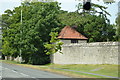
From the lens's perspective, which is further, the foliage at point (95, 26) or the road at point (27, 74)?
the foliage at point (95, 26)

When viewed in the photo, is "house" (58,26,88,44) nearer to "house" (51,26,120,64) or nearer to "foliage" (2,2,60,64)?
"house" (51,26,120,64)

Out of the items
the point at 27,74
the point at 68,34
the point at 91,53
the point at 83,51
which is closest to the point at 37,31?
the point at 68,34

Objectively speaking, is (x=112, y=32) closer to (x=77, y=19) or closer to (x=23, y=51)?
(x=77, y=19)

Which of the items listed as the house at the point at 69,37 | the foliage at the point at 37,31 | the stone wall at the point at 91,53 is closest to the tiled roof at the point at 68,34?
the house at the point at 69,37

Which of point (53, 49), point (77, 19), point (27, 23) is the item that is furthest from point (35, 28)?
point (53, 49)

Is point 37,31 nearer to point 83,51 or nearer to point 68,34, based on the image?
point 68,34

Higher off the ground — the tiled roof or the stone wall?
the tiled roof

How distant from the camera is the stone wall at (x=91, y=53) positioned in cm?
3425

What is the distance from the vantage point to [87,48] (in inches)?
1545

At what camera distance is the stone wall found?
3425 cm

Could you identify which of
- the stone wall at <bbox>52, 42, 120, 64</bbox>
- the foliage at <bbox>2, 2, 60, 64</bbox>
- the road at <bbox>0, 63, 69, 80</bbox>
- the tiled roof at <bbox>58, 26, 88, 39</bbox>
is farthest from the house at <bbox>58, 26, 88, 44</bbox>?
the road at <bbox>0, 63, 69, 80</bbox>

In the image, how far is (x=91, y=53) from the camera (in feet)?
126

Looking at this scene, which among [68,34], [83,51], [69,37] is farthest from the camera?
[68,34]

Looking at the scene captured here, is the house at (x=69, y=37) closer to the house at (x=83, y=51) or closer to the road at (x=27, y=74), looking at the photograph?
the house at (x=83, y=51)
